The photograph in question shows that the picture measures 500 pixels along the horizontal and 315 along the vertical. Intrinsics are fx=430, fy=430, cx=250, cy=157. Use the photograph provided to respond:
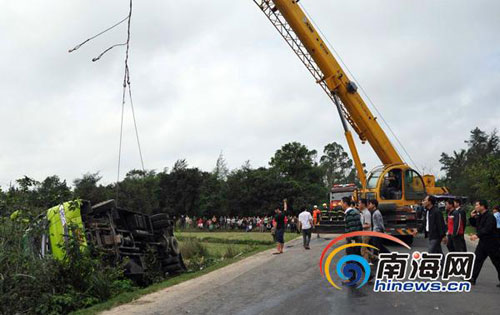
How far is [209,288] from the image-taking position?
9.42m

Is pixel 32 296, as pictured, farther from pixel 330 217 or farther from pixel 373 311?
pixel 330 217

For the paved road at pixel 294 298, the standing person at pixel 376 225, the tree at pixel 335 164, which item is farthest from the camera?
the tree at pixel 335 164

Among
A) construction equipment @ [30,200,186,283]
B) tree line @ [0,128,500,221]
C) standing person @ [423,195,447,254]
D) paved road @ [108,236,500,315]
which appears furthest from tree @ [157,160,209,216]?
standing person @ [423,195,447,254]

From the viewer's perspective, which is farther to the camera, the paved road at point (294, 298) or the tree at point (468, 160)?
the tree at point (468, 160)

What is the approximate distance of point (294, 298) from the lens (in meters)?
7.77

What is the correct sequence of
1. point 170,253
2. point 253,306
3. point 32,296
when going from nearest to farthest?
point 253,306
point 32,296
point 170,253

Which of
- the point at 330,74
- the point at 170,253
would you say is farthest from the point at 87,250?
the point at 330,74

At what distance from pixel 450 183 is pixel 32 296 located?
79.9 m

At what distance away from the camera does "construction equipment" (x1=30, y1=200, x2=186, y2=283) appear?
9.48 m

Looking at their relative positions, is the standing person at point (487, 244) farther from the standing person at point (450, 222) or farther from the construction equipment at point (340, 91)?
the construction equipment at point (340, 91)

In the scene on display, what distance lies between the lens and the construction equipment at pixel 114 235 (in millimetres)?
9477

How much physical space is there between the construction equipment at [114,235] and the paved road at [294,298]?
1.65 meters

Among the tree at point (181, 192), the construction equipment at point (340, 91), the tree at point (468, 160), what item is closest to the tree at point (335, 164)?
the tree at point (468, 160)

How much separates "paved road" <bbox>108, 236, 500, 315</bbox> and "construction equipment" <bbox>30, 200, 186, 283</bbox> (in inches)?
65.0
